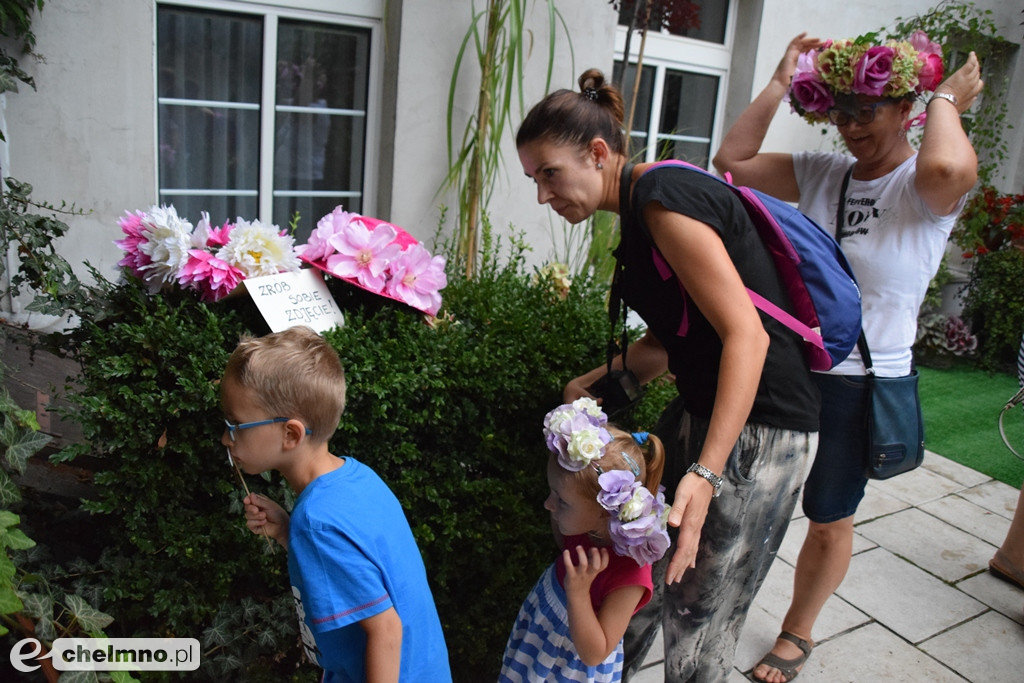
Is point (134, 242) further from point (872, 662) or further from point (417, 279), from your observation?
A: point (872, 662)

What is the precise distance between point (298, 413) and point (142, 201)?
2502 mm

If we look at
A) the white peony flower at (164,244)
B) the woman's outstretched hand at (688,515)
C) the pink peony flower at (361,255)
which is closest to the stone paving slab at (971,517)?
the woman's outstretched hand at (688,515)

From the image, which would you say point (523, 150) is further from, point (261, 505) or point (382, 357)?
point (261, 505)

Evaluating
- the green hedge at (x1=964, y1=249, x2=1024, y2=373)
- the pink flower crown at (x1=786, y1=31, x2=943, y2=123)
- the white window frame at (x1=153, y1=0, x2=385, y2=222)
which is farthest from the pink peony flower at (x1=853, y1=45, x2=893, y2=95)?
Answer: the green hedge at (x1=964, y1=249, x2=1024, y2=373)

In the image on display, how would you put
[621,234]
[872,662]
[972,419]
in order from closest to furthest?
[621,234], [872,662], [972,419]

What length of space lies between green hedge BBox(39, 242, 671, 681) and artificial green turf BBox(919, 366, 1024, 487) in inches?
130

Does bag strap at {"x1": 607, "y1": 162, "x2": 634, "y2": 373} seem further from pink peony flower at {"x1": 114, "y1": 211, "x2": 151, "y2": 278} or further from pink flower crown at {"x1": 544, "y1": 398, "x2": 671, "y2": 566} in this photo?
pink peony flower at {"x1": 114, "y1": 211, "x2": 151, "y2": 278}

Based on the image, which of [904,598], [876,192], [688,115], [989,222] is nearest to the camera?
[876,192]

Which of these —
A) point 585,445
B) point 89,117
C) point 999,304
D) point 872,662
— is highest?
point 89,117

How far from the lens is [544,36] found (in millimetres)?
4230

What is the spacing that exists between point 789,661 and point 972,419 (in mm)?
3506

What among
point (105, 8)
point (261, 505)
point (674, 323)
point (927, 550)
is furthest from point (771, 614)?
point (105, 8)

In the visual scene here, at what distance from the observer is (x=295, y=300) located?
2195mm

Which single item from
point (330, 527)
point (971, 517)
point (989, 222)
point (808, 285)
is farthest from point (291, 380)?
point (989, 222)
